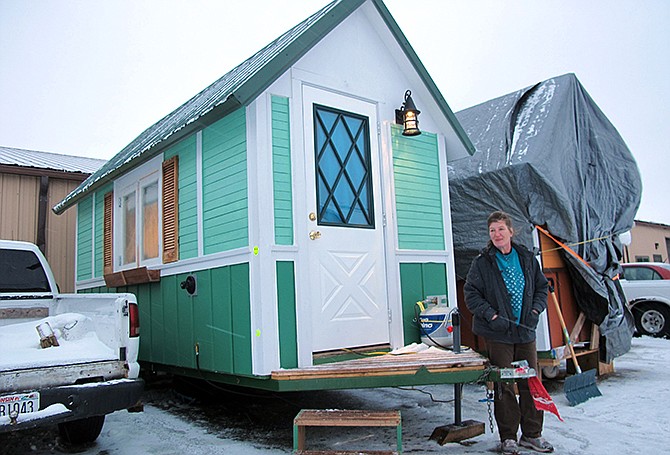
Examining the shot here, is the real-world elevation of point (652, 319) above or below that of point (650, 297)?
below

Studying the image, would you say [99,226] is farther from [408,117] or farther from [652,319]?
[652,319]

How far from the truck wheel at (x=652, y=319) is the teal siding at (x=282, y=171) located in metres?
8.56

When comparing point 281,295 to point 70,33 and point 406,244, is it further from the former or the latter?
point 70,33

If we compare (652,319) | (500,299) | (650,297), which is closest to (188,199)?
(500,299)

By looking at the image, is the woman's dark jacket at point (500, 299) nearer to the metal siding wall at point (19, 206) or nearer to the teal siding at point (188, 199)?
the teal siding at point (188, 199)

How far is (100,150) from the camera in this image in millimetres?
40375

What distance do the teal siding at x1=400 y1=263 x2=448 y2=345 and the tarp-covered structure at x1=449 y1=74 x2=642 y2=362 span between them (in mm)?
1235

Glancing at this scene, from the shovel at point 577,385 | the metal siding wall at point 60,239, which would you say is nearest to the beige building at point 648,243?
the shovel at point 577,385

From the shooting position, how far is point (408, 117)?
533cm

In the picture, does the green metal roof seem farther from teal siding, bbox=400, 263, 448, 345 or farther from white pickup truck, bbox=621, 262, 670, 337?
white pickup truck, bbox=621, 262, 670, 337

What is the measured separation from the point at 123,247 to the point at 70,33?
16290 millimetres

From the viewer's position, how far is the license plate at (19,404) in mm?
3213

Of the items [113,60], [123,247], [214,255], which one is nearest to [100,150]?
[113,60]

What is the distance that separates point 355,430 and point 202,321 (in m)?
1.70
